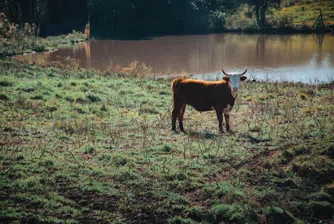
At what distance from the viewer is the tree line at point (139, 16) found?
51250mm

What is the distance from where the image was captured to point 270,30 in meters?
49.4

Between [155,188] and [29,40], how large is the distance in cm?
3024

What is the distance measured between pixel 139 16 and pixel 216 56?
23.1 metres

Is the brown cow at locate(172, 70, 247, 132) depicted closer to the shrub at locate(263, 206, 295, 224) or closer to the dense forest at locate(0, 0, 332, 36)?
the shrub at locate(263, 206, 295, 224)

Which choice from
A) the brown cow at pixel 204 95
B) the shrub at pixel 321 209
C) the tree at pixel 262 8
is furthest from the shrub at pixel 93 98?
the tree at pixel 262 8

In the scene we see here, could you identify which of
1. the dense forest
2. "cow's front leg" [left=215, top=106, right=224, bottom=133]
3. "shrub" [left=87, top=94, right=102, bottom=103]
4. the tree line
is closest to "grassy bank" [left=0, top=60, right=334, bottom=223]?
"cow's front leg" [left=215, top=106, right=224, bottom=133]

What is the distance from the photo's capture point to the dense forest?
51.1 m

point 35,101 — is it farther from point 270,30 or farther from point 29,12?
point 270,30

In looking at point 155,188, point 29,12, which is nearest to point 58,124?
point 155,188

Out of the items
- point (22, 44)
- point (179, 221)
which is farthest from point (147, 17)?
point (179, 221)

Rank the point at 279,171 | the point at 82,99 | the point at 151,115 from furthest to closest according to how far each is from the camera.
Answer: the point at 82,99, the point at 151,115, the point at 279,171

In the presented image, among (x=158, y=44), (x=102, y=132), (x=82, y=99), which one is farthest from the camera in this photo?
(x=158, y=44)

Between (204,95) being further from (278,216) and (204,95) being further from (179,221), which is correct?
(179,221)

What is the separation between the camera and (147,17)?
178 ft
